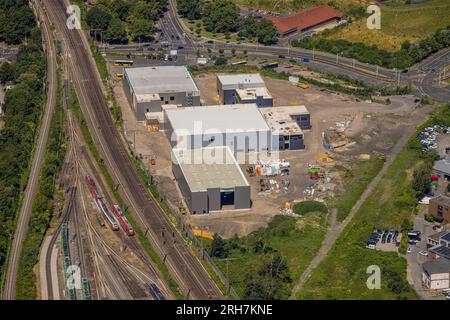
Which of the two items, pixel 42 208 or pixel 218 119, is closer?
pixel 42 208

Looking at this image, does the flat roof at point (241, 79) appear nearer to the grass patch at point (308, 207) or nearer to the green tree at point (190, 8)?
the grass patch at point (308, 207)

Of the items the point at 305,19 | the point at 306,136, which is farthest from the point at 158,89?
the point at 305,19

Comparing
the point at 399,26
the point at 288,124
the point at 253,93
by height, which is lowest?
the point at 288,124

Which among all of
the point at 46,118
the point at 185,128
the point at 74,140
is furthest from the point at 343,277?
the point at 46,118

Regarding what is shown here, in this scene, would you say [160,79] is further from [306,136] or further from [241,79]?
[306,136]

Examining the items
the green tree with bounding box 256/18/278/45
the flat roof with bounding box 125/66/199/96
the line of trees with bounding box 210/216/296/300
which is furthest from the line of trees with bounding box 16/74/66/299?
the green tree with bounding box 256/18/278/45

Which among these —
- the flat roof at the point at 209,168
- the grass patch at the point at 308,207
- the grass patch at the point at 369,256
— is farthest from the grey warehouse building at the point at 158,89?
the grass patch at the point at 308,207

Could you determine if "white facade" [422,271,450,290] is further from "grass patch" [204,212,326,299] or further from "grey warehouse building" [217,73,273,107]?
"grey warehouse building" [217,73,273,107]
